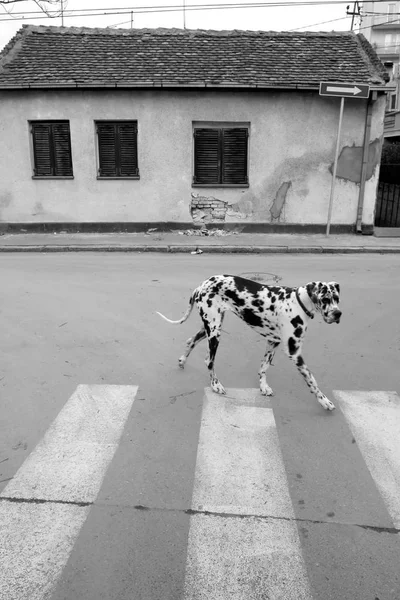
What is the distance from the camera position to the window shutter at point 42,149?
579 inches

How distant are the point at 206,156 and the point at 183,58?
317 centimetres

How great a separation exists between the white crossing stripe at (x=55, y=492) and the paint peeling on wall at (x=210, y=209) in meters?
10.5

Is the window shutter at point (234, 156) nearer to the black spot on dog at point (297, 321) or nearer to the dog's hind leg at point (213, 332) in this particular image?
the dog's hind leg at point (213, 332)

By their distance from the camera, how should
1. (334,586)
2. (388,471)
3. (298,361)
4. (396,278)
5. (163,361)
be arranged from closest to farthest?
(334,586), (388,471), (298,361), (163,361), (396,278)

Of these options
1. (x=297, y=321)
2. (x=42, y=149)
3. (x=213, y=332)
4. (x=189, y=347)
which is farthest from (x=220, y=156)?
(x=297, y=321)

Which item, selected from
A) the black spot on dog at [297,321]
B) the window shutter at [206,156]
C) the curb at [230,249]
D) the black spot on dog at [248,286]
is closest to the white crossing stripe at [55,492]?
the black spot on dog at [248,286]

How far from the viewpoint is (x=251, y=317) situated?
16.9 feet

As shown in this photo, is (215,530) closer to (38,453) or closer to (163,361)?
(38,453)

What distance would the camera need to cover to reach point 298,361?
484cm

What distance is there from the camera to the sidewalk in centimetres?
1315

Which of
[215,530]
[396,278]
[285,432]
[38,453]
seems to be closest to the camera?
[215,530]

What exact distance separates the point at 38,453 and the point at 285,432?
212cm

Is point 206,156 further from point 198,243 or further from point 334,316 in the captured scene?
point 334,316

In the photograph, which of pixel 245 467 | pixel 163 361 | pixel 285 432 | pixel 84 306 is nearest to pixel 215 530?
pixel 245 467
